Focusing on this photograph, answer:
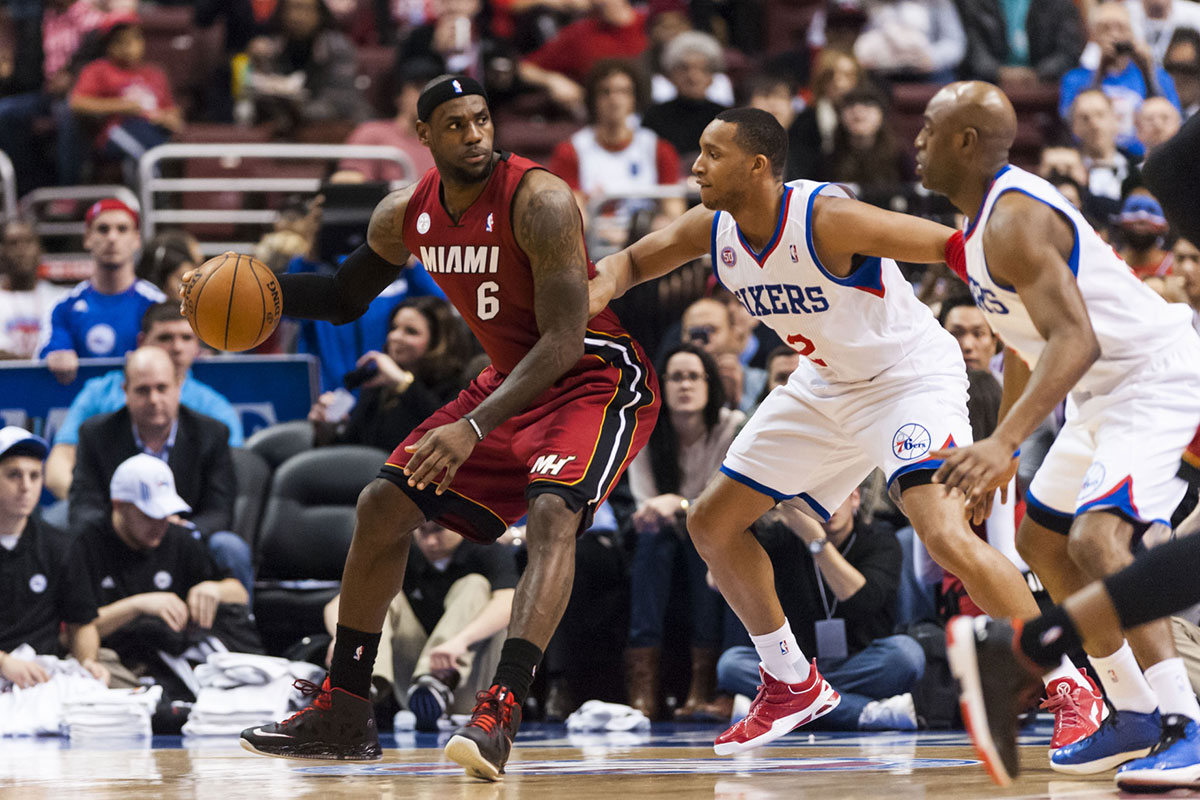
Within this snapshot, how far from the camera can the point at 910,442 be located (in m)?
5.02

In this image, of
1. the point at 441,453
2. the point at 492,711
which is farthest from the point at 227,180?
the point at 492,711

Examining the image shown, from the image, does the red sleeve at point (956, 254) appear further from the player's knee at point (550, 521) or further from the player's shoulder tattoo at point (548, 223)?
the player's knee at point (550, 521)

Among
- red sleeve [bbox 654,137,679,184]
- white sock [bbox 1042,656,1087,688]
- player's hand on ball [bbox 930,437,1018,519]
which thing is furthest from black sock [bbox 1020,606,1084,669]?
red sleeve [bbox 654,137,679,184]

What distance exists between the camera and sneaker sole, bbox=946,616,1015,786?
3850 mm

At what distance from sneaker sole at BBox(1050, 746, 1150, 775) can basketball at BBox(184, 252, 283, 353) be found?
284cm

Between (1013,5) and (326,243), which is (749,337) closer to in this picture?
(326,243)

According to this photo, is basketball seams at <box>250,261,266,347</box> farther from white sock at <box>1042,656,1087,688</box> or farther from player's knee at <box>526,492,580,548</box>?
white sock at <box>1042,656,1087,688</box>

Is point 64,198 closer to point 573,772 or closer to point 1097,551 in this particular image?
point 573,772

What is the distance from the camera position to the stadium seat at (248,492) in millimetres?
8141

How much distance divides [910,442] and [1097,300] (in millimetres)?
831

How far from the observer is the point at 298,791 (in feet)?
14.9

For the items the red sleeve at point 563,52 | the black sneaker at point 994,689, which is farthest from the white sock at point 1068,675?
the red sleeve at point 563,52

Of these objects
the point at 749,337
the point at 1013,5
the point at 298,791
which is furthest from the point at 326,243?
the point at 1013,5

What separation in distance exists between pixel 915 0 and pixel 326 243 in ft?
17.6
